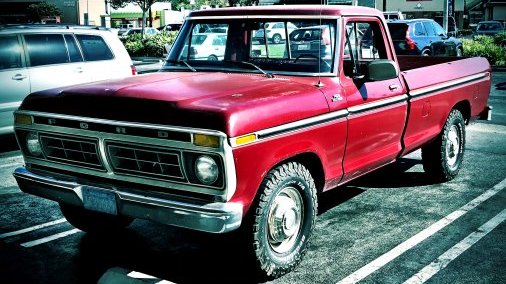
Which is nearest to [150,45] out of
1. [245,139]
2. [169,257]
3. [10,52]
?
Result: [10,52]

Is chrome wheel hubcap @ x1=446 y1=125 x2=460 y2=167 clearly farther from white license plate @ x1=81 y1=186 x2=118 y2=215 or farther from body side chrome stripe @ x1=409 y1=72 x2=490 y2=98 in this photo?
white license plate @ x1=81 y1=186 x2=118 y2=215

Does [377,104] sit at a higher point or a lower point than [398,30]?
lower

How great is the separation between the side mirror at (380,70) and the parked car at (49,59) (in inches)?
229

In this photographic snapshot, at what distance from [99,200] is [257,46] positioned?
2121mm

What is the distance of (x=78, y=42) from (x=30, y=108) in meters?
5.60

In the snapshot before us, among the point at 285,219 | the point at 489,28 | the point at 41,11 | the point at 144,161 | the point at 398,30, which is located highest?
the point at 41,11

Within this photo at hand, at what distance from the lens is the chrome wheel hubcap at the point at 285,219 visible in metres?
4.32

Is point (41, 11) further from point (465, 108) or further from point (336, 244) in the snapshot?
point (336, 244)

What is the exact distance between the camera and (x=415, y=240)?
201 inches

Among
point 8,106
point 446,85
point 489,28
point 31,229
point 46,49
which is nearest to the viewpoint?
point 31,229

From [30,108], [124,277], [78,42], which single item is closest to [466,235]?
[124,277]

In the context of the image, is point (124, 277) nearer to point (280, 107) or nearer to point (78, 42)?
point (280, 107)

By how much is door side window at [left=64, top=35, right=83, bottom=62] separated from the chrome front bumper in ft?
19.2

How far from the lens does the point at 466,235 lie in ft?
17.1
